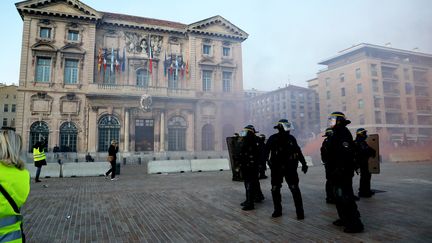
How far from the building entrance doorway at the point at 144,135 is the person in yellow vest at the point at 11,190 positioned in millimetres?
27316

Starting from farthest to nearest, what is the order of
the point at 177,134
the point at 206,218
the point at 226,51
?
the point at 226,51 → the point at 177,134 → the point at 206,218

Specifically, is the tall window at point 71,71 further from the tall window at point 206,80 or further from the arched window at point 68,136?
the tall window at point 206,80

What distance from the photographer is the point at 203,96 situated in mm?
31625

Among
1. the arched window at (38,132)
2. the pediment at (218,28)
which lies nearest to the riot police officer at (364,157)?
the pediment at (218,28)

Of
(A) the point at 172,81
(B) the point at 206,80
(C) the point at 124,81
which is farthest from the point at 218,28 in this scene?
(C) the point at 124,81

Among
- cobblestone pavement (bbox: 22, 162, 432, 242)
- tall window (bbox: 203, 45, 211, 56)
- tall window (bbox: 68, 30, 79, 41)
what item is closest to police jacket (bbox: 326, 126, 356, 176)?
cobblestone pavement (bbox: 22, 162, 432, 242)

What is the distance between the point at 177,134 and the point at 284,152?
25467 mm

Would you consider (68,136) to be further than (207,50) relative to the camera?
No

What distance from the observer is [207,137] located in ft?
104

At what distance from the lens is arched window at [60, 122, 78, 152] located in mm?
26828

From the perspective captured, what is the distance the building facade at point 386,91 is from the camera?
49000mm

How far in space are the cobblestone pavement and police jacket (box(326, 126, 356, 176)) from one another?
105 centimetres

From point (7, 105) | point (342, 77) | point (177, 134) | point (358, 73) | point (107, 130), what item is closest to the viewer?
point (107, 130)

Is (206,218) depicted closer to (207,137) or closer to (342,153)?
(342,153)
